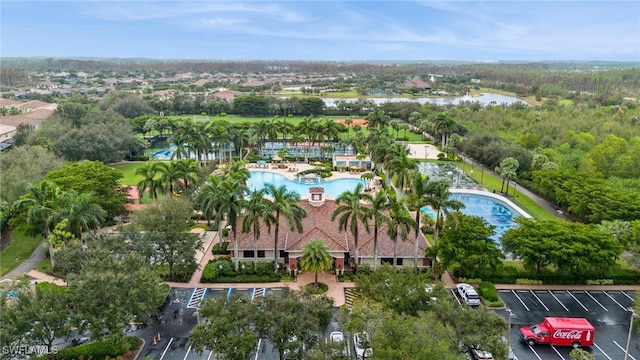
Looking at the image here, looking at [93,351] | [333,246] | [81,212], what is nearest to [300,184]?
[333,246]

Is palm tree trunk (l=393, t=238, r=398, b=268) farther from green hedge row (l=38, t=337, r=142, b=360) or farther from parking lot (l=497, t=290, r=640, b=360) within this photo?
green hedge row (l=38, t=337, r=142, b=360)

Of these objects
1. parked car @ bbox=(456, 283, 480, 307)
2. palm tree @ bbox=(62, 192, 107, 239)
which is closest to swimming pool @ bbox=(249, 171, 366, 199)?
palm tree @ bbox=(62, 192, 107, 239)

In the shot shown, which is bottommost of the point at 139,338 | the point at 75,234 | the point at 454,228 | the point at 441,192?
the point at 139,338

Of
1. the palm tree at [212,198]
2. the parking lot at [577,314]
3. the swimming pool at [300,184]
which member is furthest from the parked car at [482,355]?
the swimming pool at [300,184]

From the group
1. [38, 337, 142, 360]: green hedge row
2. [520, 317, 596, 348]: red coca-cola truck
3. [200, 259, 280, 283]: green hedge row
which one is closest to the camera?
[38, 337, 142, 360]: green hedge row

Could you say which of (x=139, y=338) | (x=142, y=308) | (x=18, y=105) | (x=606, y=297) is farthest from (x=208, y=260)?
(x=18, y=105)

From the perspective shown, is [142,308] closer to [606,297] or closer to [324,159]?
[606,297]
